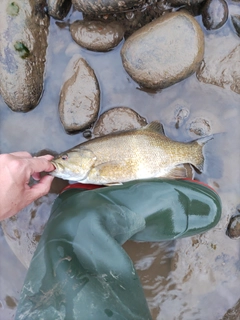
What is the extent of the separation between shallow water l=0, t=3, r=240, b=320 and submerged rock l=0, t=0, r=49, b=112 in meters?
0.19

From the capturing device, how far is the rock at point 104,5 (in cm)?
322

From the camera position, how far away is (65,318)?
80.0 inches

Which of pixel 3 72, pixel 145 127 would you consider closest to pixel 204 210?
pixel 145 127

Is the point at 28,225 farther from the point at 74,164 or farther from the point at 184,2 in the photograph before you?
the point at 184,2

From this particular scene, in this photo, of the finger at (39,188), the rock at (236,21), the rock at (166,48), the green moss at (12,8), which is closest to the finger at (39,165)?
the finger at (39,188)

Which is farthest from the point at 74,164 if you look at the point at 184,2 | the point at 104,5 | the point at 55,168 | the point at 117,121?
the point at 184,2

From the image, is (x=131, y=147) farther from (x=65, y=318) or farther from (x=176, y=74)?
(x=65, y=318)

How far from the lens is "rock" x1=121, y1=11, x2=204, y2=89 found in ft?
10.6

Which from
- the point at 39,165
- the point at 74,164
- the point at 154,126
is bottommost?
the point at 154,126

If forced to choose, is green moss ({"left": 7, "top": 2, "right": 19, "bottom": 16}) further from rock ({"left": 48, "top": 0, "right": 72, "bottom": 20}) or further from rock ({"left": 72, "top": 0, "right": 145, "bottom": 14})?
rock ({"left": 72, "top": 0, "right": 145, "bottom": 14})

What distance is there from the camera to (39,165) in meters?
2.65

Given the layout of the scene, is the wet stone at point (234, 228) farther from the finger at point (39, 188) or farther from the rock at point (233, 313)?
the finger at point (39, 188)

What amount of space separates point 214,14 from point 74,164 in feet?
7.11

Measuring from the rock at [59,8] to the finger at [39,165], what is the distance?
167cm
